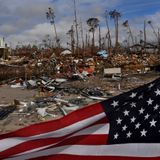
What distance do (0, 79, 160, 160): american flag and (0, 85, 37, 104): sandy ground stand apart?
1621 centimetres

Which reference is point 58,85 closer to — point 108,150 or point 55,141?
point 55,141

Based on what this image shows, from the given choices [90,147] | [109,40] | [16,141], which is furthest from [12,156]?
[109,40]

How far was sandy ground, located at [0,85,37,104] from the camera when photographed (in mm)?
22128

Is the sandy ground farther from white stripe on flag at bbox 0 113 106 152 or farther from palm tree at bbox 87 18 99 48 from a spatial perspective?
palm tree at bbox 87 18 99 48

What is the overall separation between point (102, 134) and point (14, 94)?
1997 cm

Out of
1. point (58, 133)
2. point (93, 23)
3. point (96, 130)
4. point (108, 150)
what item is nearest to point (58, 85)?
point (58, 133)

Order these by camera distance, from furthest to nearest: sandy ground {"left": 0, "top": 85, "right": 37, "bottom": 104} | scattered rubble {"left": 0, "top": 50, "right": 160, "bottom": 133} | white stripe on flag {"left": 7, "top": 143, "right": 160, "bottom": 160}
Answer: sandy ground {"left": 0, "top": 85, "right": 37, "bottom": 104} → scattered rubble {"left": 0, "top": 50, "right": 160, "bottom": 133} → white stripe on flag {"left": 7, "top": 143, "right": 160, "bottom": 160}

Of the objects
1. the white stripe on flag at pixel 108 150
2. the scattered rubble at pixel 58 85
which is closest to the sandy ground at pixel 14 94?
the scattered rubble at pixel 58 85

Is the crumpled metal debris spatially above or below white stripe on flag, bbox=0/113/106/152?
below

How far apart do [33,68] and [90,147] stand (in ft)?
104

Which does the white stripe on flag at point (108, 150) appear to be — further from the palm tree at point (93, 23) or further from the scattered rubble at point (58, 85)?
the palm tree at point (93, 23)

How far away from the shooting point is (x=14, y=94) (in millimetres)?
24516

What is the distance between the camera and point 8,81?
3153 centimetres

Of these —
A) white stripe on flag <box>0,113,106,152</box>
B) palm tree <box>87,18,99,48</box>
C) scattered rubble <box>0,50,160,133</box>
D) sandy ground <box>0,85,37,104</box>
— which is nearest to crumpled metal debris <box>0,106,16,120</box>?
scattered rubble <box>0,50,160,133</box>
